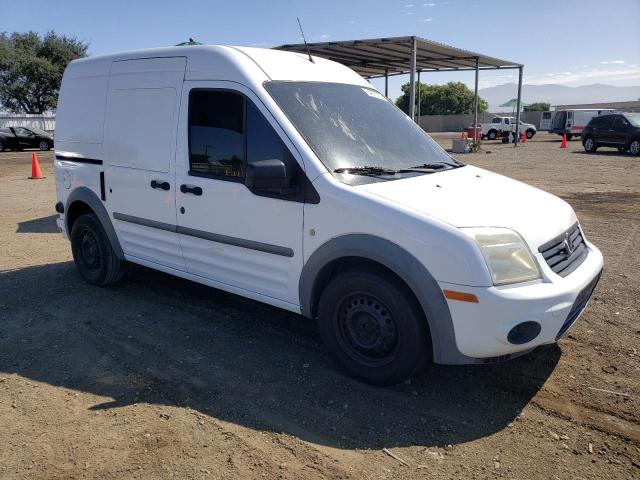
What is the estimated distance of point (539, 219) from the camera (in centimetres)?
335

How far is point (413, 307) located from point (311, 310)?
0.80 m

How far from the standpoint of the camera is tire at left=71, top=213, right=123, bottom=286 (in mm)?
5379

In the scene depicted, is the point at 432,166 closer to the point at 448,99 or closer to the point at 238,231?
the point at 238,231

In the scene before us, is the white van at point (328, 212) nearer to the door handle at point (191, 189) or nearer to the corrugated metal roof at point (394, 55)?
the door handle at point (191, 189)

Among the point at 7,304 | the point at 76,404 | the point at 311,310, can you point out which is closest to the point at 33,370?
the point at 76,404

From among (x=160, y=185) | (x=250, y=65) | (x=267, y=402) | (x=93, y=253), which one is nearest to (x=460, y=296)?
(x=267, y=402)

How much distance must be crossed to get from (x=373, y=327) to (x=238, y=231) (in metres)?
1.26

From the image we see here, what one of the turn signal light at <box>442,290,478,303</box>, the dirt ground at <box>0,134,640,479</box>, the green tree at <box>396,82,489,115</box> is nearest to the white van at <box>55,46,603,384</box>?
the turn signal light at <box>442,290,478,303</box>

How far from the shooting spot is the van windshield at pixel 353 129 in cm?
367

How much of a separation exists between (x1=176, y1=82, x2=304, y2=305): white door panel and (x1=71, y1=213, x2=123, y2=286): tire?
136 centimetres

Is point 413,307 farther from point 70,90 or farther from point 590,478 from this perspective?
point 70,90

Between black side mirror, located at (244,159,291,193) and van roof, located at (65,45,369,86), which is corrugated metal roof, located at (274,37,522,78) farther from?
black side mirror, located at (244,159,291,193)

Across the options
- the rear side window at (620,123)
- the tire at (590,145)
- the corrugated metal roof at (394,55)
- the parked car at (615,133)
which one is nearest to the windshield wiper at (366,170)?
the corrugated metal roof at (394,55)

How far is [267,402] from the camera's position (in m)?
3.34
